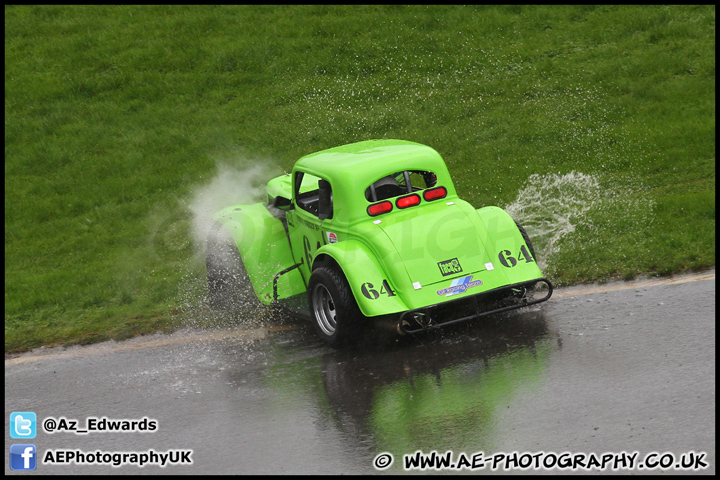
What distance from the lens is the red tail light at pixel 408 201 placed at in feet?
29.3

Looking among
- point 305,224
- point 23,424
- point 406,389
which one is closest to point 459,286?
point 406,389

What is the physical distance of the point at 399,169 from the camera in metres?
9.13

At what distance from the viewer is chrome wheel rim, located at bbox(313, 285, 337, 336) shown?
339 inches

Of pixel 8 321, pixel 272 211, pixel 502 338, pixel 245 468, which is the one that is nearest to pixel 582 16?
pixel 272 211

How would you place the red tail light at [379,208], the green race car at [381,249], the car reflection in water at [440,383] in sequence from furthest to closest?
the red tail light at [379,208] → the green race car at [381,249] → the car reflection in water at [440,383]

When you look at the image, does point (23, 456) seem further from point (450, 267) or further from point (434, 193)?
point (434, 193)

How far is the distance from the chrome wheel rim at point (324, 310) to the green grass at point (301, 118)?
2306mm

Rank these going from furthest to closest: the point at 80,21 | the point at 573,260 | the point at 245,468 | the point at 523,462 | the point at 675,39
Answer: the point at 80,21
the point at 675,39
the point at 573,260
the point at 245,468
the point at 523,462

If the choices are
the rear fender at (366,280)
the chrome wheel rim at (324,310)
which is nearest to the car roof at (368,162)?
the rear fender at (366,280)

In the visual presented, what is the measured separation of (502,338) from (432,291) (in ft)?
2.94

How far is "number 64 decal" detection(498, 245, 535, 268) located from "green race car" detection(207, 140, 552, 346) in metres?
0.01

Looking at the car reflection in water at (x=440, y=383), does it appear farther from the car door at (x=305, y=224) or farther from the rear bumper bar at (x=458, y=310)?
the car door at (x=305, y=224)

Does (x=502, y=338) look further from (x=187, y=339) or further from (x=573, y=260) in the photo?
(x=187, y=339)

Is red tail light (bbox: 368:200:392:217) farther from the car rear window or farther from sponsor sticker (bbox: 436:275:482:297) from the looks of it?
sponsor sticker (bbox: 436:275:482:297)
